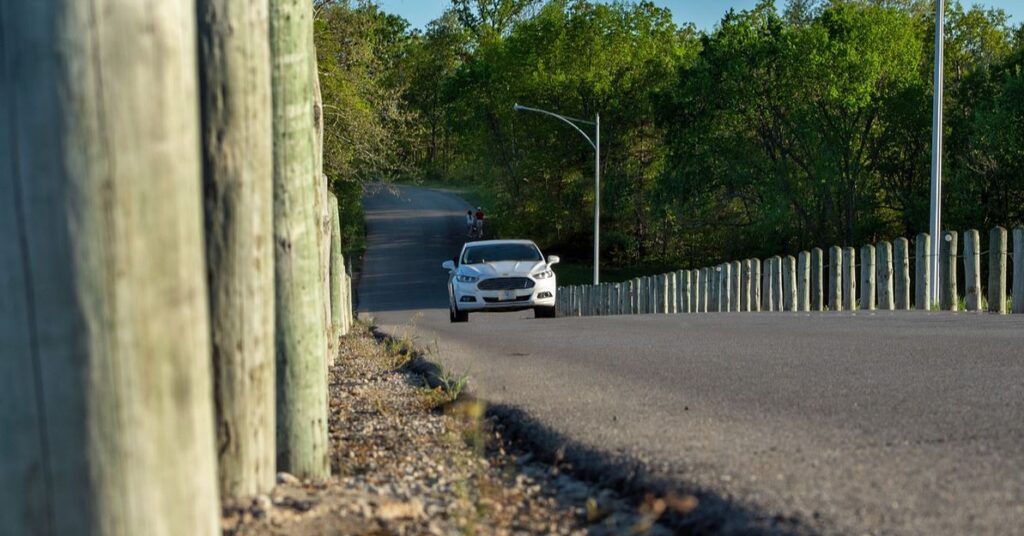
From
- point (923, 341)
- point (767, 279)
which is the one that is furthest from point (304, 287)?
point (767, 279)

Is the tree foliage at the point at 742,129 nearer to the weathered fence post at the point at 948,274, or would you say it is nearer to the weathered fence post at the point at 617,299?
the weathered fence post at the point at 617,299

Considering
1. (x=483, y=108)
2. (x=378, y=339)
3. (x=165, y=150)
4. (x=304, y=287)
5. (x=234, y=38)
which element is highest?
(x=483, y=108)

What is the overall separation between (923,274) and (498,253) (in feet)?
28.2

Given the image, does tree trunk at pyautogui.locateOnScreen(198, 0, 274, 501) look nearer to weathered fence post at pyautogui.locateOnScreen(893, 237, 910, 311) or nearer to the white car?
weathered fence post at pyautogui.locateOnScreen(893, 237, 910, 311)

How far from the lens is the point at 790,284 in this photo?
24594mm

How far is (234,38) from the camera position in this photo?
389cm

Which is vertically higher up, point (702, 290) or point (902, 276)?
point (902, 276)

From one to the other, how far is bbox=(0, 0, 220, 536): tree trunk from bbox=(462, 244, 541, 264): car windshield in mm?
22559

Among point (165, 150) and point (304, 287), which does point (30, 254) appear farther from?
point (304, 287)

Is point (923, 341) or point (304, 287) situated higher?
point (304, 287)

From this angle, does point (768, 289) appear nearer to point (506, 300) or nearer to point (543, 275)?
point (543, 275)

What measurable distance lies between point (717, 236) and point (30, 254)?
51188 millimetres

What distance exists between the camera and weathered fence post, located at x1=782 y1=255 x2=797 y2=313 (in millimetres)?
24406

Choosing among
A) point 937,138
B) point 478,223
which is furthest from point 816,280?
point 478,223
